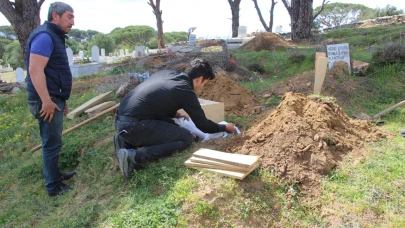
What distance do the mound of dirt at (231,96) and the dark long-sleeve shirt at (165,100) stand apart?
1781 millimetres

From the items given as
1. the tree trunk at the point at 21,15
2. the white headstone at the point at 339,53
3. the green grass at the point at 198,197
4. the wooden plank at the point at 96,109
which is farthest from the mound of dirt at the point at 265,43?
the green grass at the point at 198,197

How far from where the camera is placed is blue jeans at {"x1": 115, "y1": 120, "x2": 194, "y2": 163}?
342cm

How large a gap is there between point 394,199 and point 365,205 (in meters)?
0.28

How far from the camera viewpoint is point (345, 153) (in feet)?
11.2

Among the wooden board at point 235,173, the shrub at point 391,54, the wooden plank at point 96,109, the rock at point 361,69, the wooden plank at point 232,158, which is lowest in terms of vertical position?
the wooden board at point 235,173

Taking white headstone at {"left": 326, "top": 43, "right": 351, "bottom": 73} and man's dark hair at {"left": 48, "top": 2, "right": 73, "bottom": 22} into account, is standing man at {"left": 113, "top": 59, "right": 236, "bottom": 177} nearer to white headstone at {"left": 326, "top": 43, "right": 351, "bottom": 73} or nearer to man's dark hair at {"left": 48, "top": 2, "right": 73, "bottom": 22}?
man's dark hair at {"left": 48, "top": 2, "right": 73, "bottom": 22}

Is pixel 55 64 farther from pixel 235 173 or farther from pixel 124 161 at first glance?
pixel 235 173

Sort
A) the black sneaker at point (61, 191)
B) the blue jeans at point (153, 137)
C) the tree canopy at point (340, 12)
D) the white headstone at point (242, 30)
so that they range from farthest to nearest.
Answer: the tree canopy at point (340, 12) → the white headstone at point (242, 30) → the black sneaker at point (61, 191) → the blue jeans at point (153, 137)

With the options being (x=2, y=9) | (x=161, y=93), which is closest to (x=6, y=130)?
(x=2, y=9)

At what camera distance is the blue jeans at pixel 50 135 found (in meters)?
3.30

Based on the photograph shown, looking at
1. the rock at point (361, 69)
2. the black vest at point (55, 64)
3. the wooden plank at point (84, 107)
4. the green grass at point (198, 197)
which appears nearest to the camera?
the green grass at point (198, 197)

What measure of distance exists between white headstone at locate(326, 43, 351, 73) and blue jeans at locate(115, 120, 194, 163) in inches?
183

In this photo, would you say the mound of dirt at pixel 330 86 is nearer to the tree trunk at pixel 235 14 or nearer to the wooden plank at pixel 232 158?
the wooden plank at pixel 232 158

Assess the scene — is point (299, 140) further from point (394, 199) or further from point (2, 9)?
point (2, 9)
